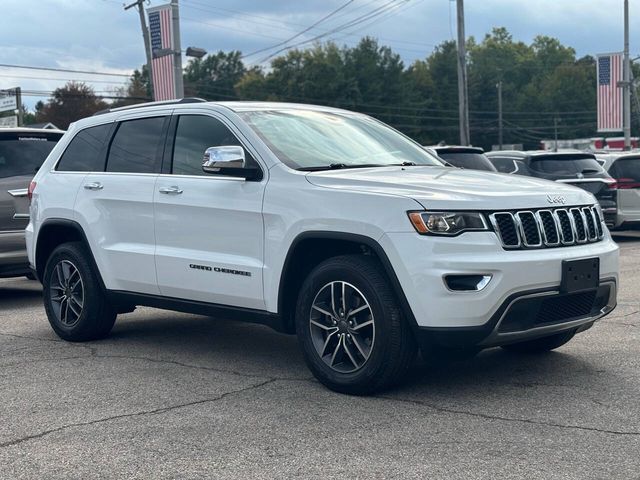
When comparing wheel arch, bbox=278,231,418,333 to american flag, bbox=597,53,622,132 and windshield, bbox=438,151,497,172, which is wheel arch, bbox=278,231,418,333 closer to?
windshield, bbox=438,151,497,172

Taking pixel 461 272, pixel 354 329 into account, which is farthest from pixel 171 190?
pixel 461 272

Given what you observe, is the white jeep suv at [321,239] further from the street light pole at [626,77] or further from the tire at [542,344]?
the street light pole at [626,77]

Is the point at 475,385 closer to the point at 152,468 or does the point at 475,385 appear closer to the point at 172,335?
the point at 152,468

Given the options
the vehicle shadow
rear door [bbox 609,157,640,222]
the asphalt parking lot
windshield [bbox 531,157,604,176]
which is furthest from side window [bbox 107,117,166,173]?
rear door [bbox 609,157,640,222]

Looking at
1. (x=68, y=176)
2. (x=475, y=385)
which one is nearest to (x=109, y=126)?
(x=68, y=176)

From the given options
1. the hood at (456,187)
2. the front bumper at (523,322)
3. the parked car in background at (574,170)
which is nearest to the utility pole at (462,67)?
the parked car in background at (574,170)

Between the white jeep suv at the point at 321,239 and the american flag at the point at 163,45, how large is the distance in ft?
64.0

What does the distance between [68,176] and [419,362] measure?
127 inches

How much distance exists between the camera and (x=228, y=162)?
5969 mm

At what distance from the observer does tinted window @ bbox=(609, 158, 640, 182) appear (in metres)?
17.2

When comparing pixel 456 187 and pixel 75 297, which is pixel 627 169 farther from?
pixel 456 187

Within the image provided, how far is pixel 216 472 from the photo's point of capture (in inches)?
169

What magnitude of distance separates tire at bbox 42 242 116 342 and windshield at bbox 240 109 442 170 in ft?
6.34

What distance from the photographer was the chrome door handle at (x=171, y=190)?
6.56 metres
